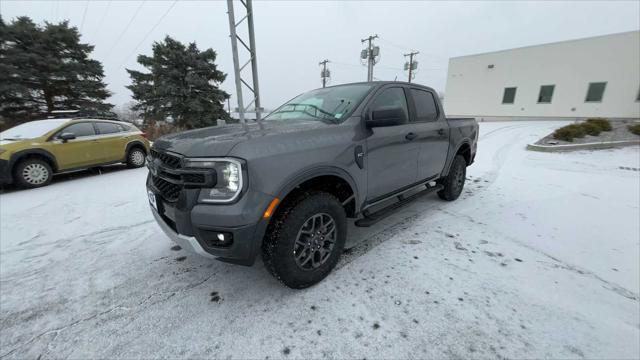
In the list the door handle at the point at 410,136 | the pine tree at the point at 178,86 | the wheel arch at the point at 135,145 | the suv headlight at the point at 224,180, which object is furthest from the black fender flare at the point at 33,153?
the pine tree at the point at 178,86

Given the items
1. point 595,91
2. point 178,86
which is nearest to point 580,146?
point 595,91

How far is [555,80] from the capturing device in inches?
760

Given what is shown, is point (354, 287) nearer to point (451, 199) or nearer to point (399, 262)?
point (399, 262)

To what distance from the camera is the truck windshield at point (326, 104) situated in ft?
8.09

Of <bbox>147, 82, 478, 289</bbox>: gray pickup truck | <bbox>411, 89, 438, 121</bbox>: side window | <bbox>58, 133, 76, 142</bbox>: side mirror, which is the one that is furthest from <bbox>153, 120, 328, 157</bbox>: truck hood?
<bbox>58, 133, 76, 142</bbox>: side mirror

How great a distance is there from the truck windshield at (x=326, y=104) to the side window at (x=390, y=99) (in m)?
0.15

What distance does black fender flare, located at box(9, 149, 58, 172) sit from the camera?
15.8 feet

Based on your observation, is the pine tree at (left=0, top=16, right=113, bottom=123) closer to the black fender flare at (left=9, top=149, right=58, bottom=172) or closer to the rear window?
the rear window

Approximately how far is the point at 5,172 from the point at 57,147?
0.86 m

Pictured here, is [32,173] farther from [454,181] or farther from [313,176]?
[454,181]

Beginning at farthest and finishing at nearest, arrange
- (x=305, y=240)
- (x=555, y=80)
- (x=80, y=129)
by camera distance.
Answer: (x=555, y=80) < (x=80, y=129) < (x=305, y=240)

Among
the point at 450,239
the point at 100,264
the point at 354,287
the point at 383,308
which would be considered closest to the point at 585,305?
the point at 450,239

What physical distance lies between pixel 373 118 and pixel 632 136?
12.6 metres

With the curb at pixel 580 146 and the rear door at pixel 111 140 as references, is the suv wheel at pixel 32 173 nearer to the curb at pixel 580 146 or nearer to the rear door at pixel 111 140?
the rear door at pixel 111 140
